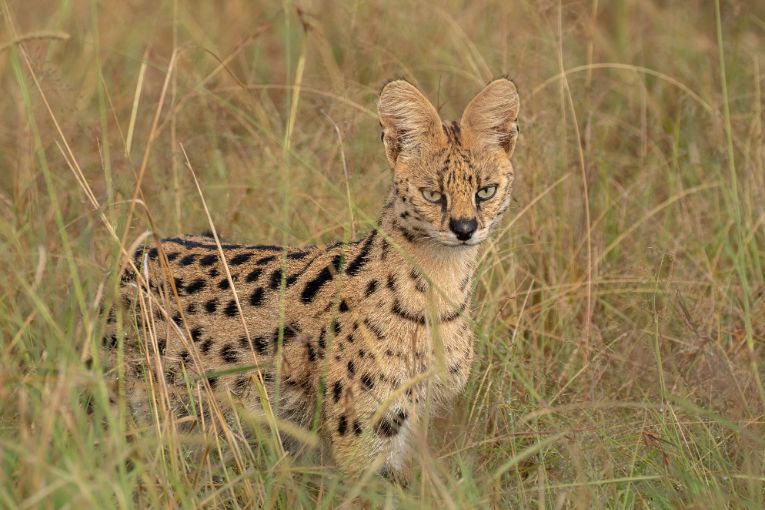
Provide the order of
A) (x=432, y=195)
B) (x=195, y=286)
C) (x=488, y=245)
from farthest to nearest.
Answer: (x=488, y=245) < (x=195, y=286) < (x=432, y=195)

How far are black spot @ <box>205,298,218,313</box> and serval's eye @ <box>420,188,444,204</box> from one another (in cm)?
81

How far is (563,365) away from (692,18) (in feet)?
11.6

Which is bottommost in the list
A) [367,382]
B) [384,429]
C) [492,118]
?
[384,429]

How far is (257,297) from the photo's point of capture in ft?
13.6

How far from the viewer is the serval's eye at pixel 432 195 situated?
3.90 metres

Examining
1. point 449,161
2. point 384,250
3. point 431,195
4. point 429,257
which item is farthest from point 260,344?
point 449,161

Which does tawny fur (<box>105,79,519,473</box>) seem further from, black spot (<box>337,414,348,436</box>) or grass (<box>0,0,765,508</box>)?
grass (<box>0,0,765,508</box>)

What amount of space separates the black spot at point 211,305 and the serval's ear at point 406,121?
29.3 inches

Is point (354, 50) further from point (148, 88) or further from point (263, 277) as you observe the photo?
point (263, 277)

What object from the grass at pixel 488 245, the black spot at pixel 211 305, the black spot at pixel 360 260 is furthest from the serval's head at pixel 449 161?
the black spot at pixel 211 305

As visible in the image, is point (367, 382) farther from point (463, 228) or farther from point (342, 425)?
point (463, 228)

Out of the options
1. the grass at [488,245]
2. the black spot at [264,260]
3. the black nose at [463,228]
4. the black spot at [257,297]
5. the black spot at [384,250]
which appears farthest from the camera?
the black spot at [264,260]

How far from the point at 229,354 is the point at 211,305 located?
0.18 metres

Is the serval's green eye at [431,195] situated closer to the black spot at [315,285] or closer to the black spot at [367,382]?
the black spot at [315,285]
